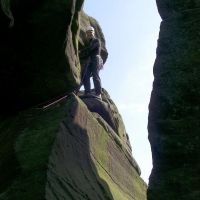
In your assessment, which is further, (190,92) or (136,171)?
(136,171)

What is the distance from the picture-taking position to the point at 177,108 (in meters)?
6.48

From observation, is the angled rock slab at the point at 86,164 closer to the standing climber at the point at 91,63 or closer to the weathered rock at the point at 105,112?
the weathered rock at the point at 105,112

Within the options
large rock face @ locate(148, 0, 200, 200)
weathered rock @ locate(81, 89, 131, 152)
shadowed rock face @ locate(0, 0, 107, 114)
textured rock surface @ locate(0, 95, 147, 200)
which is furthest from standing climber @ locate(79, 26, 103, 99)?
large rock face @ locate(148, 0, 200, 200)

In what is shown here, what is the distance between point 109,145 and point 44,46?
7.55 ft

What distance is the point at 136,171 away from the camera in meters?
11.8

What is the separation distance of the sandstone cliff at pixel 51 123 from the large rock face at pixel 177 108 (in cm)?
193

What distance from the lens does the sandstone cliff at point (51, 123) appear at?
8086 millimetres

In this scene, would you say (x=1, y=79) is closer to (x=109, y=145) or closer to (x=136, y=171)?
(x=109, y=145)

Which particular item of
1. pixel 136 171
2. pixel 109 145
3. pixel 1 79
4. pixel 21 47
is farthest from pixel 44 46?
pixel 136 171

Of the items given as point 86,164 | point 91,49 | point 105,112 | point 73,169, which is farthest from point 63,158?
point 91,49

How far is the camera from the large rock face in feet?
20.1

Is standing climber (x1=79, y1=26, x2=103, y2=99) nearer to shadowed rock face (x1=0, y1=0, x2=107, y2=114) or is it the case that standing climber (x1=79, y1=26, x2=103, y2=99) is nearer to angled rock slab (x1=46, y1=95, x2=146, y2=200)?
shadowed rock face (x1=0, y1=0, x2=107, y2=114)

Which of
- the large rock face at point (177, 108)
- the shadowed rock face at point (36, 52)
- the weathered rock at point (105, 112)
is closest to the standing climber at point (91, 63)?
the weathered rock at point (105, 112)

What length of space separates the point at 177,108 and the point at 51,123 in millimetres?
3184
